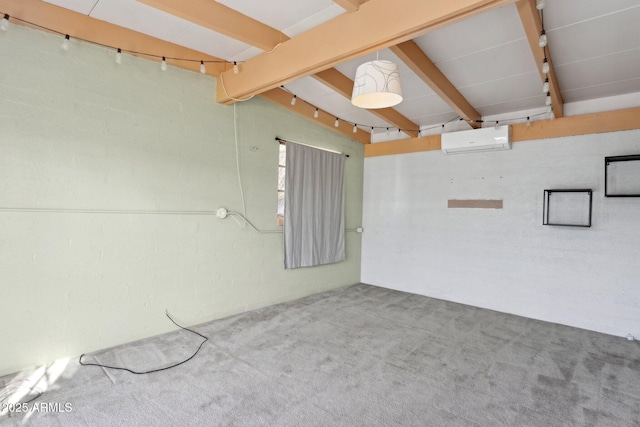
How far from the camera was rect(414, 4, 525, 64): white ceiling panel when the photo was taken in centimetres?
262

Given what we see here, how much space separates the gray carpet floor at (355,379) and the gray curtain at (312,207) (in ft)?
3.73

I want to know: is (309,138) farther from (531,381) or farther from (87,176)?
(531,381)

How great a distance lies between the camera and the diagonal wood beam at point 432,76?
2.91 metres

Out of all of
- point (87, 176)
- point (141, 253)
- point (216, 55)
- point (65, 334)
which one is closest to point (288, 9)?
point (216, 55)

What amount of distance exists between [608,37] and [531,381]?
9.37ft

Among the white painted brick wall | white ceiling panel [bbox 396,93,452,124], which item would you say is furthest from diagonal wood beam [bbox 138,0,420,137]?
the white painted brick wall

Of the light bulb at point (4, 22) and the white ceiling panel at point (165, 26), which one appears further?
the white ceiling panel at point (165, 26)

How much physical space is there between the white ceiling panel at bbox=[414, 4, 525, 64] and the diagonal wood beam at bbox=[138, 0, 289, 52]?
52.0 inches

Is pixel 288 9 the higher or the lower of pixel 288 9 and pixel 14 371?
the higher

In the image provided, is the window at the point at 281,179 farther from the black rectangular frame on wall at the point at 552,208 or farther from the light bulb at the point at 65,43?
the black rectangular frame on wall at the point at 552,208

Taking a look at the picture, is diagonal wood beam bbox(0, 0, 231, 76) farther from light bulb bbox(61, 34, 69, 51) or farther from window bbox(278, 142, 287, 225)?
window bbox(278, 142, 287, 225)

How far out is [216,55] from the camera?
336 cm

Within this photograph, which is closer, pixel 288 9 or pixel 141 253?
pixel 288 9

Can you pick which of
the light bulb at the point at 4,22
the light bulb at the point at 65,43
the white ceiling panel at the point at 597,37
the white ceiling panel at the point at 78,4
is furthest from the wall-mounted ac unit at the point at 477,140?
the light bulb at the point at 4,22
